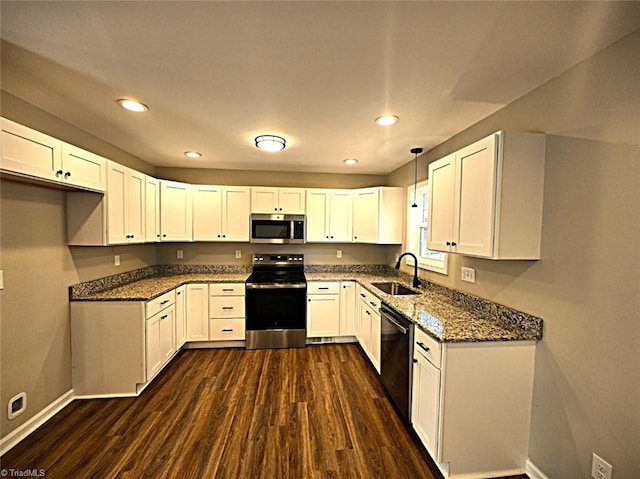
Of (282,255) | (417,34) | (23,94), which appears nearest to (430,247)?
(417,34)

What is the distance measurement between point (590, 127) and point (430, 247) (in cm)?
127

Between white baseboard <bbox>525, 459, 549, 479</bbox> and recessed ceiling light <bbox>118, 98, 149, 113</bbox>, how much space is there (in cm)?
354

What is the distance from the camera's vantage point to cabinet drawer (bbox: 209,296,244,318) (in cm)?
355

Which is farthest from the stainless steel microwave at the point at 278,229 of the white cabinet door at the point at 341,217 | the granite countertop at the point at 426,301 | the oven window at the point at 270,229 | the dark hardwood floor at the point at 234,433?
the dark hardwood floor at the point at 234,433

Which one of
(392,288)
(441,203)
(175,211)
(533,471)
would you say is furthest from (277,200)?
(533,471)

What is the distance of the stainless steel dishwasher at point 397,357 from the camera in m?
2.07

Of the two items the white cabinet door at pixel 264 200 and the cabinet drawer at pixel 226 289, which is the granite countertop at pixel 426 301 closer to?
the cabinet drawer at pixel 226 289

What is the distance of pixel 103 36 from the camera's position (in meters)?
1.32

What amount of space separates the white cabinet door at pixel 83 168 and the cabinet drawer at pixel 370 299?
9.01 feet

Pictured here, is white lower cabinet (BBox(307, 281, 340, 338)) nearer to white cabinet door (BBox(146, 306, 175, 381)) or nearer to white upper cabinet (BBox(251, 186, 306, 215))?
white upper cabinet (BBox(251, 186, 306, 215))

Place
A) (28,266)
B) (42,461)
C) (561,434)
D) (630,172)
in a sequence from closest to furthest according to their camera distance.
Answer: (630,172), (561,434), (42,461), (28,266)

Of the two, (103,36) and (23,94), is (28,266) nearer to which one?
(23,94)

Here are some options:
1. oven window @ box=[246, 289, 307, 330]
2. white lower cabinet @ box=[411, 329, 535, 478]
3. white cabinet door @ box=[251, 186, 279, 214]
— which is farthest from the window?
white cabinet door @ box=[251, 186, 279, 214]

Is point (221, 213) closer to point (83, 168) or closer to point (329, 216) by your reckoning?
point (329, 216)
